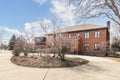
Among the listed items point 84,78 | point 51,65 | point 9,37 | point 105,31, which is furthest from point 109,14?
point 9,37

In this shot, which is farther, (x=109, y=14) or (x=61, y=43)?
(x=61, y=43)

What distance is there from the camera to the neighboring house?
3253cm

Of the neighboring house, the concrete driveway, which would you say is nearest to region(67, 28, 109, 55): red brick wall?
the neighboring house

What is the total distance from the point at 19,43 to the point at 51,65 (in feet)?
27.4

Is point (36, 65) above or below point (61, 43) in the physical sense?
below

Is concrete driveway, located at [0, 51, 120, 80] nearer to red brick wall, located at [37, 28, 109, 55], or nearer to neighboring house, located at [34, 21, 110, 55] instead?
red brick wall, located at [37, 28, 109, 55]

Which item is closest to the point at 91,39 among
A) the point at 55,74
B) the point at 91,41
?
the point at 91,41

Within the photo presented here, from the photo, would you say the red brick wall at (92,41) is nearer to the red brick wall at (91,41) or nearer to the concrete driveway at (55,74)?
the red brick wall at (91,41)

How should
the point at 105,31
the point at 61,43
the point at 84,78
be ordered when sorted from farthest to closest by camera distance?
the point at 105,31
the point at 61,43
the point at 84,78

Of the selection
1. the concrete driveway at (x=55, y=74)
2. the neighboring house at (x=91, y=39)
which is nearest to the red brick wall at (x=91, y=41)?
the neighboring house at (x=91, y=39)

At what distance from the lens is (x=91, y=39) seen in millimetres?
34594

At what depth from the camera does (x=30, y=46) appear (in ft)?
68.9

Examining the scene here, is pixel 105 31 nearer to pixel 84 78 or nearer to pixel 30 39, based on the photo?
pixel 30 39

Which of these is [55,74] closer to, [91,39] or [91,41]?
[91,41]
